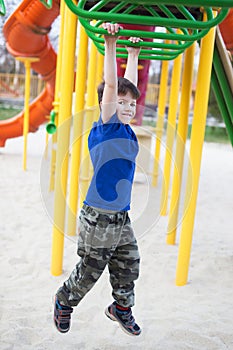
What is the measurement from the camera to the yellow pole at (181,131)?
342 cm

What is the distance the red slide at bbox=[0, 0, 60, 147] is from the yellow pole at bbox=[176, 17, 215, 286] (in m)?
1.96

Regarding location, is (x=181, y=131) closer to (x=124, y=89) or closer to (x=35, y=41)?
(x=124, y=89)

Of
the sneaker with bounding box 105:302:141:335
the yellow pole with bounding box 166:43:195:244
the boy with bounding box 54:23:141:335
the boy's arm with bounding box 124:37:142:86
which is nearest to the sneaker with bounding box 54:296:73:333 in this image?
the boy with bounding box 54:23:141:335

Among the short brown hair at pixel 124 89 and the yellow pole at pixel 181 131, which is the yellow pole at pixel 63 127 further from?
the short brown hair at pixel 124 89

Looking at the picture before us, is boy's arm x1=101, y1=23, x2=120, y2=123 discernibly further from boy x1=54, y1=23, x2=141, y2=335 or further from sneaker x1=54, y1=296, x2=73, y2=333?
sneaker x1=54, y1=296, x2=73, y2=333

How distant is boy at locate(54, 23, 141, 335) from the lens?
185 cm

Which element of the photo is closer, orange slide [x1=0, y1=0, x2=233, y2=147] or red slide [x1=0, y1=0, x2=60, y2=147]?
orange slide [x1=0, y1=0, x2=233, y2=147]

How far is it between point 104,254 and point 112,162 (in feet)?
1.41

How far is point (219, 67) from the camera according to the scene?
338cm

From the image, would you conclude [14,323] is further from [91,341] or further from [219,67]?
[219,67]

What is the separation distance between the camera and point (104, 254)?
195 cm

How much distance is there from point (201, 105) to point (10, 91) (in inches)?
845

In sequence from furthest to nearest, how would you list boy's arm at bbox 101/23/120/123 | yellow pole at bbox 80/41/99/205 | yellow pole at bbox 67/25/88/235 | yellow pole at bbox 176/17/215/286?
yellow pole at bbox 80/41/99/205, yellow pole at bbox 67/25/88/235, yellow pole at bbox 176/17/215/286, boy's arm at bbox 101/23/120/123

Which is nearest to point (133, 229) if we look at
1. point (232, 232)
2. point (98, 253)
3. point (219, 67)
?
point (98, 253)
